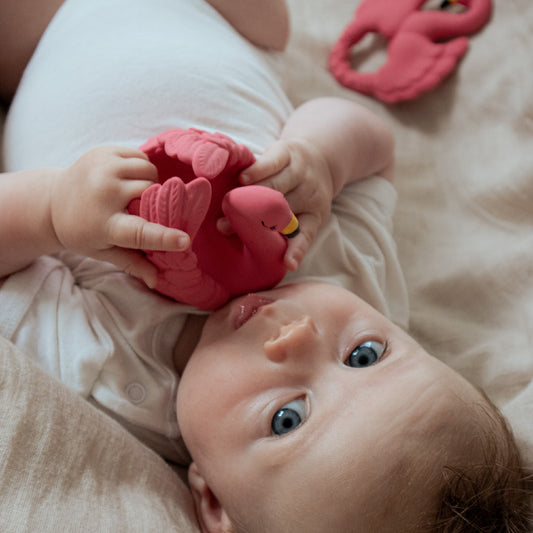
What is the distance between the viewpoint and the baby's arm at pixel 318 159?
0.86m

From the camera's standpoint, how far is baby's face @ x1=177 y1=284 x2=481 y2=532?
0.69 metres

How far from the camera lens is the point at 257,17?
1172 millimetres

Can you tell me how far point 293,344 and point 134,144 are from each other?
1.47ft

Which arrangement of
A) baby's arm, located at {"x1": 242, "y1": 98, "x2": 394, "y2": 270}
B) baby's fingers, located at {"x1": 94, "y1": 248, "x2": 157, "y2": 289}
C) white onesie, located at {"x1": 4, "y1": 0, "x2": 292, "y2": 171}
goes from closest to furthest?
baby's fingers, located at {"x1": 94, "y1": 248, "x2": 157, "y2": 289} → baby's arm, located at {"x1": 242, "y1": 98, "x2": 394, "y2": 270} → white onesie, located at {"x1": 4, "y1": 0, "x2": 292, "y2": 171}

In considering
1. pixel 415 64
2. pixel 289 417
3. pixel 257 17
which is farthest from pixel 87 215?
pixel 415 64

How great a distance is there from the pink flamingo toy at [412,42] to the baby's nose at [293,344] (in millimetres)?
748

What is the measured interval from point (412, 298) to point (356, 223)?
214mm

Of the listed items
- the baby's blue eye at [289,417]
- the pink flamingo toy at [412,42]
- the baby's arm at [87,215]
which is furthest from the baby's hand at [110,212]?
the pink flamingo toy at [412,42]

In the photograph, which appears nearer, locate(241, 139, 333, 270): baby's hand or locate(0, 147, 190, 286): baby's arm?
locate(0, 147, 190, 286): baby's arm

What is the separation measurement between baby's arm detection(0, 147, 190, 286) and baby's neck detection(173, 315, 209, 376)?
0.19 m

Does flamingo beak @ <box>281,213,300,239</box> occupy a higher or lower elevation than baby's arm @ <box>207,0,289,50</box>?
lower

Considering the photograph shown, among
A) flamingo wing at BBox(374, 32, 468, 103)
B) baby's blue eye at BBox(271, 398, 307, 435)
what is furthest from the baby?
flamingo wing at BBox(374, 32, 468, 103)

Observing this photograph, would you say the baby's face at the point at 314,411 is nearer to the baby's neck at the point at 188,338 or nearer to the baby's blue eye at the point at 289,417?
the baby's blue eye at the point at 289,417

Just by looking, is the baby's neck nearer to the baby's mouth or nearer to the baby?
the baby
